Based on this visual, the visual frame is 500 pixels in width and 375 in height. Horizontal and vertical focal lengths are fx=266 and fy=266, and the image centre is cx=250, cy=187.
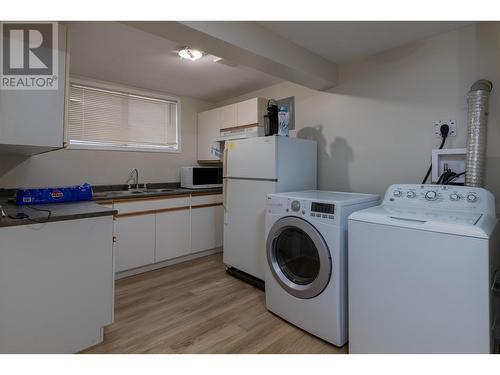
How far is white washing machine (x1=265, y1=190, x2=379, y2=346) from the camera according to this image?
171 centimetres

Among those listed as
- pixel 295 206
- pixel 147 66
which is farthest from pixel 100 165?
pixel 295 206

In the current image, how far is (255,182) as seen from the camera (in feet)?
8.50

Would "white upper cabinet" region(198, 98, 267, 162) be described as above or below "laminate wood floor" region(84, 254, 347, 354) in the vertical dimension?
above

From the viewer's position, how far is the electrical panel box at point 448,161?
75.7 inches

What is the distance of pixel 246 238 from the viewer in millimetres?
2715

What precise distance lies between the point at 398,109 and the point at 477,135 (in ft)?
2.17

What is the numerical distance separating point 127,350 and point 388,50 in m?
3.03

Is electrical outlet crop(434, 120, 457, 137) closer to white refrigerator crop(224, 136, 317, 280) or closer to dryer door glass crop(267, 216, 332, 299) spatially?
white refrigerator crop(224, 136, 317, 280)

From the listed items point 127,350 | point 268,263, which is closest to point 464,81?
point 268,263

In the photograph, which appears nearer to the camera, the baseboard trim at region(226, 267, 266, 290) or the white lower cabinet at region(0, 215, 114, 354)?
the white lower cabinet at region(0, 215, 114, 354)

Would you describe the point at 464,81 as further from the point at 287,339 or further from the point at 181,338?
the point at 181,338

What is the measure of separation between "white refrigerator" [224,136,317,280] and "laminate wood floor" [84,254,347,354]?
0.35 metres

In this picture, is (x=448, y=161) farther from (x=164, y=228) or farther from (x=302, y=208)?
(x=164, y=228)

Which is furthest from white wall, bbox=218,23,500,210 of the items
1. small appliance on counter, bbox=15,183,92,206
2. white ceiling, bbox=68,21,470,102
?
small appliance on counter, bbox=15,183,92,206
